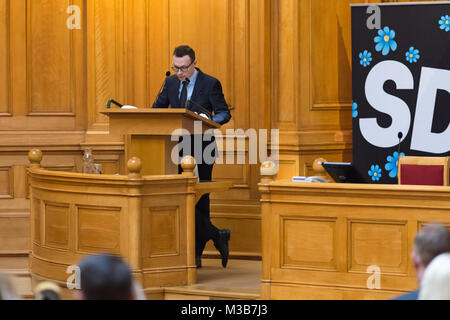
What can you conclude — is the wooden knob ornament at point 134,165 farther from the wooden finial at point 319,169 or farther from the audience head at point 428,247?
the audience head at point 428,247

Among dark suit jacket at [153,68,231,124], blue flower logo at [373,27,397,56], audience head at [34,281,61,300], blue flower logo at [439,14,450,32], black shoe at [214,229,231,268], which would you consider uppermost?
blue flower logo at [439,14,450,32]

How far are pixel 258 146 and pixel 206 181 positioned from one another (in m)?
1.11

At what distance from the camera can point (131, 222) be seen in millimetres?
5883

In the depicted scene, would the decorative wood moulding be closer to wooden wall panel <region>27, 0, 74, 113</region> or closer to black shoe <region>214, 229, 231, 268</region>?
wooden wall panel <region>27, 0, 74, 113</region>

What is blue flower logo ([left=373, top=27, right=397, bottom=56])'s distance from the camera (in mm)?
7160

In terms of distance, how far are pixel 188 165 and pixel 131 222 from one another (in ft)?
1.94

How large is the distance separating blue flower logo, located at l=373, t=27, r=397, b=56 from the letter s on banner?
0.37 ft

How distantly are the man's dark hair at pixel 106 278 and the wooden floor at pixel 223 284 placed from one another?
3595 mm

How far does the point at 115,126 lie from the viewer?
19.0 ft

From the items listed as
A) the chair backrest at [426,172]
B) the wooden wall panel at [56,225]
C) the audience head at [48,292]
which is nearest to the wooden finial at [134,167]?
the wooden wall panel at [56,225]

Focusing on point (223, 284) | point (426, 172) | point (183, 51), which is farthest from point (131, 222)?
point (426, 172)

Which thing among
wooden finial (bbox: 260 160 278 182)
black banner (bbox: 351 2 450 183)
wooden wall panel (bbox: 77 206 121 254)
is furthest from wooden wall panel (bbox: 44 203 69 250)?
black banner (bbox: 351 2 450 183)
